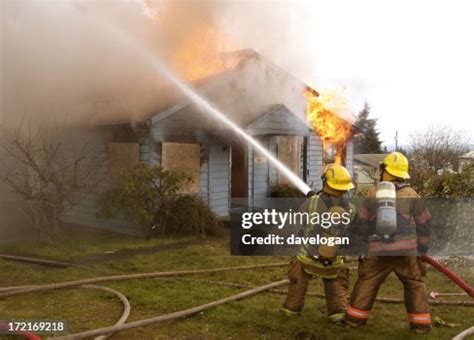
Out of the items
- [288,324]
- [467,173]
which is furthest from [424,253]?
[467,173]

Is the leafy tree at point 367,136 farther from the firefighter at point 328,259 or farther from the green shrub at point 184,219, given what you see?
the firefighter at point 328,259

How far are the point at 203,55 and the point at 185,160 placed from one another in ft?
9.86

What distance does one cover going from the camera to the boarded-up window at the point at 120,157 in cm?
1110

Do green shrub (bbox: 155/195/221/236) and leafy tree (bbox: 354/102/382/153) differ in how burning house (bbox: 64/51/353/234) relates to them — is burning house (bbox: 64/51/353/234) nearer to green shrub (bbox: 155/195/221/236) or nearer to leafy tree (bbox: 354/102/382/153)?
green shrub (bbox: 155/195/221/236)

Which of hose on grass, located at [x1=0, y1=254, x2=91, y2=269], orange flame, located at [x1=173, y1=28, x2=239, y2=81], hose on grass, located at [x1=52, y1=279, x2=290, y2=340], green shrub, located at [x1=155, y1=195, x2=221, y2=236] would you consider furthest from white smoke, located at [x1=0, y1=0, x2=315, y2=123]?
hose on grass, located at [x1=52, y1=279, x2=290, y2=340]

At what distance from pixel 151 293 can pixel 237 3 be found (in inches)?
312

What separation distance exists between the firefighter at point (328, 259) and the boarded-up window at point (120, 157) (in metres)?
6.67

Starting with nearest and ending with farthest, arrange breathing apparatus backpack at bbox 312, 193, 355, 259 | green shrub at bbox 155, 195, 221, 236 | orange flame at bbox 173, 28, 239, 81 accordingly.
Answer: breathing apparatus backpack at bbox 312, 193, 355, 259 → green shrub at bbox 155, 195, 221, 236 → orange flame at bbox 173, 28, 239, 81

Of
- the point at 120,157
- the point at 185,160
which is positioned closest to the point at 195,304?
the point at 185,160

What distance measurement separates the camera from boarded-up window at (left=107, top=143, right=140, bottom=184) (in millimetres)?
11102

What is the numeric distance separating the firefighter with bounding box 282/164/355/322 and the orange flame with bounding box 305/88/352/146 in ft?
31.4

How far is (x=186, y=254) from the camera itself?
8594 millimetres

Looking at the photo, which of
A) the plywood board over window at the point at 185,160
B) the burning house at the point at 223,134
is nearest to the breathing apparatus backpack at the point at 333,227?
the plywood board over window at the point at 185,160

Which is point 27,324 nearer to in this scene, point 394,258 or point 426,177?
point 394,258
